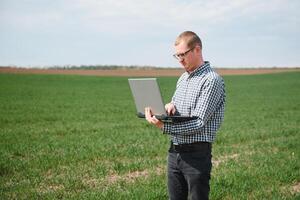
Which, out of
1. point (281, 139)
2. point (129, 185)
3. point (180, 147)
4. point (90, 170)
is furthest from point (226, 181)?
point (281, 139)

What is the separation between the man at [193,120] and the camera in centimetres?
421

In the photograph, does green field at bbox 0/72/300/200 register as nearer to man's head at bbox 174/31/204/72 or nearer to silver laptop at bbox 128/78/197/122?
silver laptop at bbox 128/78/197/122

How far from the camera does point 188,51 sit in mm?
4227

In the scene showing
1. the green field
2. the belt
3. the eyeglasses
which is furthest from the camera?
the green field

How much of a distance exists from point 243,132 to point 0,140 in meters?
7.67

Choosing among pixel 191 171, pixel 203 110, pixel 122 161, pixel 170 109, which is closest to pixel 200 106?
pixel 203 110

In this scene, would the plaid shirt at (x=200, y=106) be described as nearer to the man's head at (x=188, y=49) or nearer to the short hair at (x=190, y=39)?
the man's head at (x=188, y=49)

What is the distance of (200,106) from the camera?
4207mm

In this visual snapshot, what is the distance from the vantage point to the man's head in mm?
4207

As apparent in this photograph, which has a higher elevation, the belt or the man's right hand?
the man's right hand

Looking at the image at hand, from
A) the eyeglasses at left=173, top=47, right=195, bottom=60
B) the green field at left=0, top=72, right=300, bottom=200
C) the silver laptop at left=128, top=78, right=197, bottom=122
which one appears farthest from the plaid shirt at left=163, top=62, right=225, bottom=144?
the green field at left=0, top=72, right=300, bottom=200

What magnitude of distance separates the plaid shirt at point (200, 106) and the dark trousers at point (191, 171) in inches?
4.9

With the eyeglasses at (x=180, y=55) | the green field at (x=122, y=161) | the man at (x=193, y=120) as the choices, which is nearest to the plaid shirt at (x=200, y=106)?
the man at (x=193, y=120)

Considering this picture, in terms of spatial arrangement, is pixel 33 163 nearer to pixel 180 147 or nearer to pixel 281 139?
pixel 180 147
